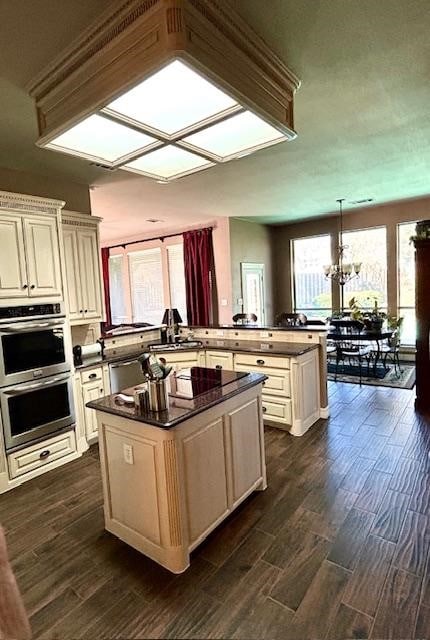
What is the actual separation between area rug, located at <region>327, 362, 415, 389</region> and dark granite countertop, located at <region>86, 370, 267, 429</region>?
369 cm

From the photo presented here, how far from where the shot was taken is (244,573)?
6.31 feet

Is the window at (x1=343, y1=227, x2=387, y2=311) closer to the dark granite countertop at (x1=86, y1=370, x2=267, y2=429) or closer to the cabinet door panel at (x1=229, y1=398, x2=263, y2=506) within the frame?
the cabinet door panel at (x1=229, y1=398, x2=263, y2=506)

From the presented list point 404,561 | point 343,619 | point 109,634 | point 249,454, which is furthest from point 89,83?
point 404,561

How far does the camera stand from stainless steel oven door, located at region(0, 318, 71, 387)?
2.88 metres

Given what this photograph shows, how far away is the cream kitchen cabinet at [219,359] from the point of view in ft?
13.2

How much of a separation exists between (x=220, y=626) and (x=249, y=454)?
1016mm

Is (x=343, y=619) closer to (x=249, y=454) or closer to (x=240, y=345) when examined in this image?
(x=249, y=454)

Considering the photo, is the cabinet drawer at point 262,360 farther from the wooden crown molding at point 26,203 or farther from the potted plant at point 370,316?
the potted plant at point 370,316

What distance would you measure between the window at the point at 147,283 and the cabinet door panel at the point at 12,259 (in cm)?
473

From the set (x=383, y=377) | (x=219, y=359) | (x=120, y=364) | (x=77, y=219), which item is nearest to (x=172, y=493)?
(x=120, y=364)

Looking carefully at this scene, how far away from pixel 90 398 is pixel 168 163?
2.42 meters

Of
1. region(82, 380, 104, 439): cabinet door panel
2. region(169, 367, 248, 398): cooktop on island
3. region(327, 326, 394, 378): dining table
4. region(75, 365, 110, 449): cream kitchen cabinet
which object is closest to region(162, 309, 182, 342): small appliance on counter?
region(75, 365, 110, 449): cream kitchen cabinet

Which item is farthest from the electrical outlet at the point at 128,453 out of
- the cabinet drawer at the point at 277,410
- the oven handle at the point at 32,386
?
the cabinet drawer at the point at 277,410

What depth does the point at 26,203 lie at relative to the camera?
3.02 meters
